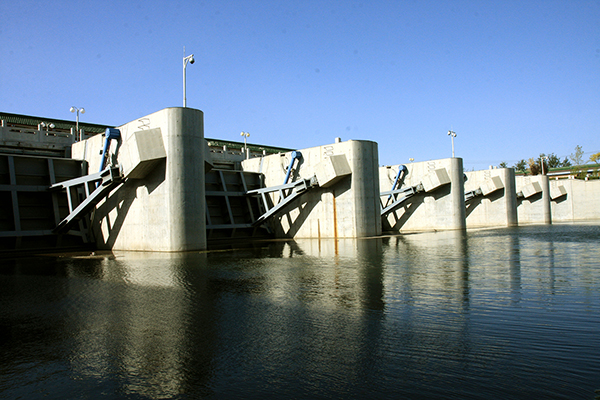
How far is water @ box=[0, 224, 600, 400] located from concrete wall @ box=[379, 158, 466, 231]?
3025 cm

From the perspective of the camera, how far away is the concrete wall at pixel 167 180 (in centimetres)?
2103

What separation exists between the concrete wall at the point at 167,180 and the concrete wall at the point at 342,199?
35.9ft

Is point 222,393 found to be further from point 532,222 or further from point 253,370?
point 532,222

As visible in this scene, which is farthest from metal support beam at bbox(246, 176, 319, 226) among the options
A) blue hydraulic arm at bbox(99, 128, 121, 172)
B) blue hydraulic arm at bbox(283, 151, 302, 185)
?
blue hydraulic arm at bbox(99, 128, 121, 172)

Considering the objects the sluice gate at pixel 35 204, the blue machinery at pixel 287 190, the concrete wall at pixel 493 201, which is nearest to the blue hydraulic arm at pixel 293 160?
the blue machinery at pixel 287 190

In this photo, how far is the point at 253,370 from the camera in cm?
458

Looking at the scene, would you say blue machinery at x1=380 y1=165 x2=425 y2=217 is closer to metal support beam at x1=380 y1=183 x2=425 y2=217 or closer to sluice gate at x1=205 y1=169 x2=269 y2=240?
metal support beam at x1=380 y1=183 x2=425 y2=217

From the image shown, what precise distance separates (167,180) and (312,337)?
55.5 feet

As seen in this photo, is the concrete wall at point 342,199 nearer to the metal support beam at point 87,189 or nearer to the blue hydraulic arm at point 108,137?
the blue hydraulic arm at point 108,137

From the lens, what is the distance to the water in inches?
163

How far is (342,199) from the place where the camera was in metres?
30.8

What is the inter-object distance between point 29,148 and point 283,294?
2570cm

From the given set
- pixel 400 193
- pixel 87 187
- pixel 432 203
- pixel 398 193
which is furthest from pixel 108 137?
pixel 432 203

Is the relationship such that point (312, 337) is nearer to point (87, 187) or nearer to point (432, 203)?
point (87, 187)
